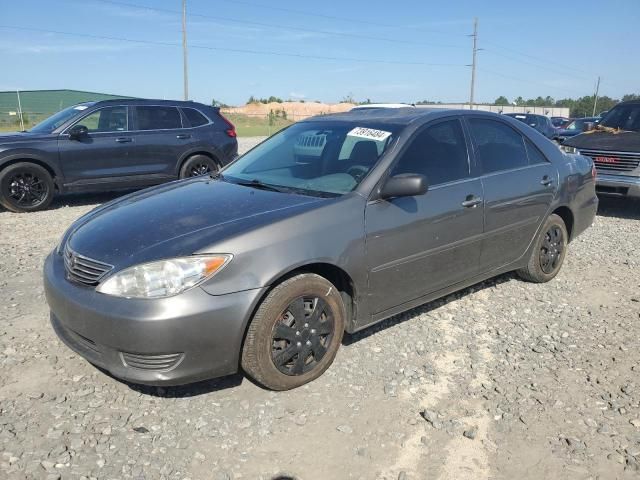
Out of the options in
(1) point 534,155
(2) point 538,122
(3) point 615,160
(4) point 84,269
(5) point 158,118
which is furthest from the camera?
(2) point 538,122

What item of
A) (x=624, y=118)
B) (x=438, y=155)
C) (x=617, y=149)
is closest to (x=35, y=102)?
(x=624, y=118)

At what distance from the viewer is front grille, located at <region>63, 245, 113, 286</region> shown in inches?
115

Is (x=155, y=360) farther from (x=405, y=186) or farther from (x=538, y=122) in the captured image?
(x=538, y=122)

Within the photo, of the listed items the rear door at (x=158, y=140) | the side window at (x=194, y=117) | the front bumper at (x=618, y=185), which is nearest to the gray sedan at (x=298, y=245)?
the front bumper at (x=618, y=185)

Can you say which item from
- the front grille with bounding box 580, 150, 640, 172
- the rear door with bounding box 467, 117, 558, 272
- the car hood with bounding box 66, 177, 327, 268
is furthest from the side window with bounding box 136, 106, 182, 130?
the front grille with bounding box 580, 150, 640, 172

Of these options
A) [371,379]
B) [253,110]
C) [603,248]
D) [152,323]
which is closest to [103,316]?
[152,323]

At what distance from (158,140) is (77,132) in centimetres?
129

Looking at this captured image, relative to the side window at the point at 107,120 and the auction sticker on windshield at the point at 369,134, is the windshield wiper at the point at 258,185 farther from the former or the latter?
the side window at the point at 107,120

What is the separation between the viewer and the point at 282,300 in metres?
2.98

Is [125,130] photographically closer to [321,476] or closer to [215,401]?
[215,401]

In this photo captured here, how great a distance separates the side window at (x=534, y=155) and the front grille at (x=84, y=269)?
363 cm

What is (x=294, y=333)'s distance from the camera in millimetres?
3125

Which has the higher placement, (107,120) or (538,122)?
(107,120)

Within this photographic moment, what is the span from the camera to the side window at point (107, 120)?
28.0 feet
